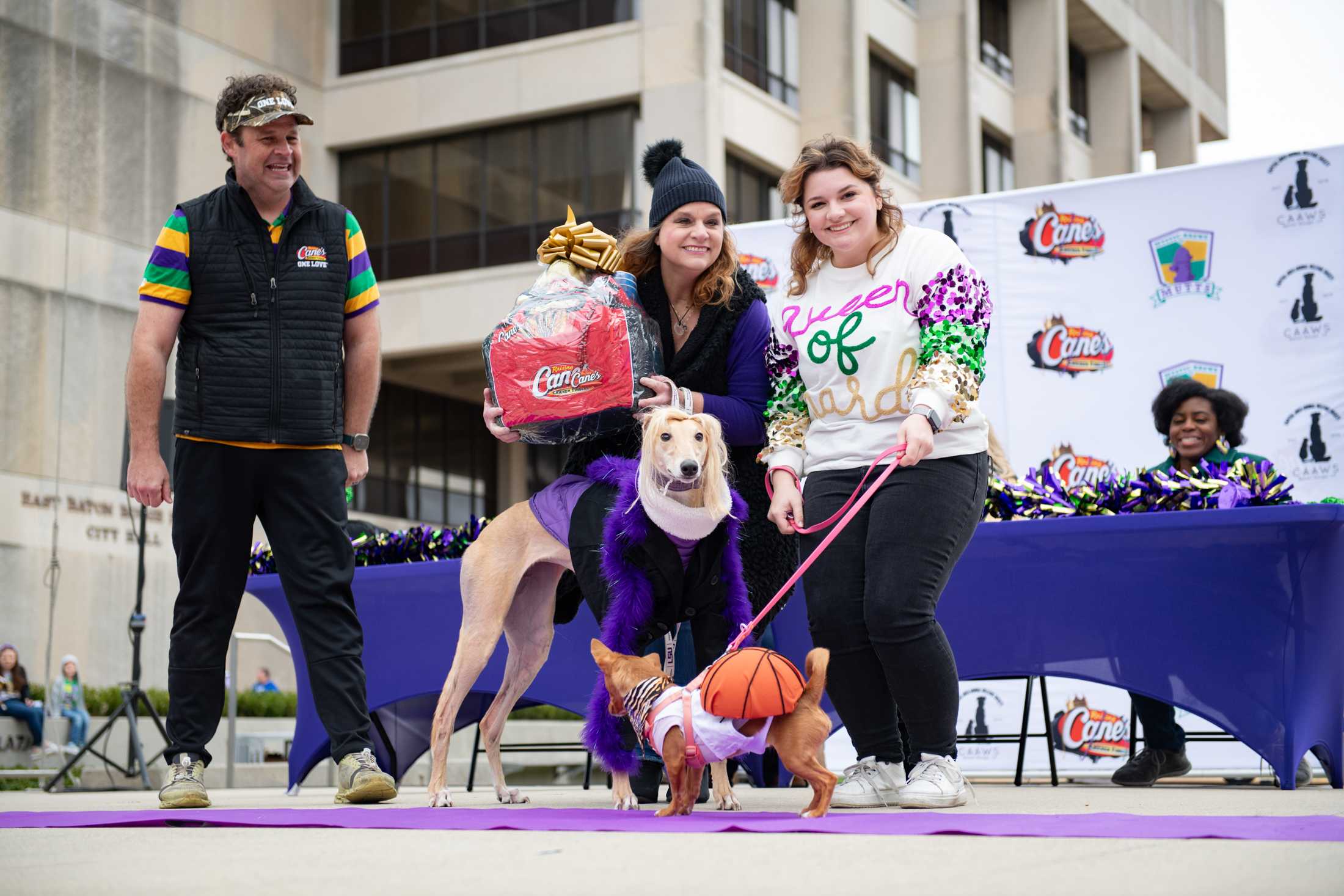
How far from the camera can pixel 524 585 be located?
4.87 meters

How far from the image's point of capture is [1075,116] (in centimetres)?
2867

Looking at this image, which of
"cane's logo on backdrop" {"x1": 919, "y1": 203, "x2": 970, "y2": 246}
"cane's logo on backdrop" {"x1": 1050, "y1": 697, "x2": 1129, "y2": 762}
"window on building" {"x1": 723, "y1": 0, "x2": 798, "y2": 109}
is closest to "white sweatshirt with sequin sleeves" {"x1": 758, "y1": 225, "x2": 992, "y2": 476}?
"cane's logo on backdrop" {"x1": 1050, "y1": 697, "x2": 1129, "y2": 762}

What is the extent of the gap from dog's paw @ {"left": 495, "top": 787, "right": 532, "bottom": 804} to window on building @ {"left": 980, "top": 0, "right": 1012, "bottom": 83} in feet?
78.5

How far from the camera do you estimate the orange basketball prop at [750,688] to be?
3.37 m

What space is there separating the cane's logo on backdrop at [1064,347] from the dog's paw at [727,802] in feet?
16.2

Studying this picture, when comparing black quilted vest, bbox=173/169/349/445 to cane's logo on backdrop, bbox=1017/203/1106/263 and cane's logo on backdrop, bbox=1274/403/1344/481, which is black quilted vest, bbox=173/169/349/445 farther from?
cane's logo on backdrop, bbox=1274/403/1344/481

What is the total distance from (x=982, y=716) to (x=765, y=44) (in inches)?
656

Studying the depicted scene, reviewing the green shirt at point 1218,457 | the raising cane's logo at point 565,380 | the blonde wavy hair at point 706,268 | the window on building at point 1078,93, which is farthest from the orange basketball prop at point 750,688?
the window on building at point 1078,93

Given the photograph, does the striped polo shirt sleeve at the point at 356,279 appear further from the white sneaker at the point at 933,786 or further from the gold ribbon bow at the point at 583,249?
the white sneaker at the point at 933,786

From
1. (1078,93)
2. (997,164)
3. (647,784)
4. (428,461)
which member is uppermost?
(1078,93)

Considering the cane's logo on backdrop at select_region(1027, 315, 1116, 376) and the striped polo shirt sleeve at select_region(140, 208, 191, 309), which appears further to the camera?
the cane's logo on backdrop at select_region(1027, 315, 1116, 376)

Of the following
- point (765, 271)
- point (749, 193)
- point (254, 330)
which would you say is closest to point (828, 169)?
point (254, 330)

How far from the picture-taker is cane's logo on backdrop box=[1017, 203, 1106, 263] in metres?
8.12

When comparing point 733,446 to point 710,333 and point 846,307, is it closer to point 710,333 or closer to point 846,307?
point 710,333
